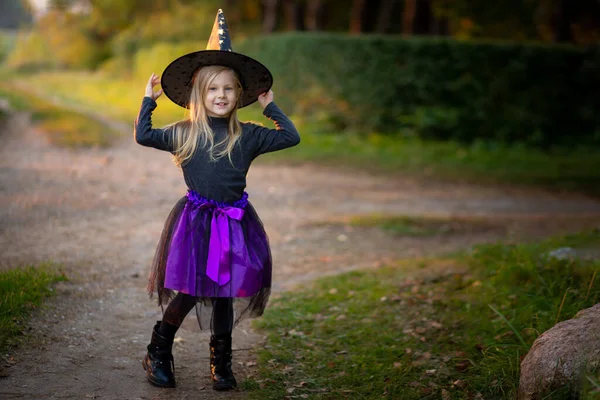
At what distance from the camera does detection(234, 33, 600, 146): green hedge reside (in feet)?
53.4

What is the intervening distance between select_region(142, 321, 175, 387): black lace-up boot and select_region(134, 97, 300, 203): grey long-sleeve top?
0.89m

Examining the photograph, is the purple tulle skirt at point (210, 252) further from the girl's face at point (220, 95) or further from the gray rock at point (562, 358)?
the gray rock at point (562, 358)

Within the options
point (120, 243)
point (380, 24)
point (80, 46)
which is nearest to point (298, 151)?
point (120, 243)

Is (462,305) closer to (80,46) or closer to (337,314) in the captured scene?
(337,314)

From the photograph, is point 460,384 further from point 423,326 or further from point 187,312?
point 187,312

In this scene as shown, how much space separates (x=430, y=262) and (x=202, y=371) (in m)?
3.33

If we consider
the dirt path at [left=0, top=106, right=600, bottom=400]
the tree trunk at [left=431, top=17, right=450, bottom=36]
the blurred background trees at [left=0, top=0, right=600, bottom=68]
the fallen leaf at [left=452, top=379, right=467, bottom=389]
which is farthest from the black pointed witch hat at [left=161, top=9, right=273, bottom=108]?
the tree trunk at [left=431, top=17, right=450, bottom=36]

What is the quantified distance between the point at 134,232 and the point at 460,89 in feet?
35.4

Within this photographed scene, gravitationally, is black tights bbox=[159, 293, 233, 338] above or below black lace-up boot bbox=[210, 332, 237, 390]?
above

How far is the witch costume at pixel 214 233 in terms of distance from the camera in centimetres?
391

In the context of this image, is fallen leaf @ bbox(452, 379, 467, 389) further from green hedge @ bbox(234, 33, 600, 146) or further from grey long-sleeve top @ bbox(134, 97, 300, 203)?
green hedge @ bbox(234, 33, 600, 146)

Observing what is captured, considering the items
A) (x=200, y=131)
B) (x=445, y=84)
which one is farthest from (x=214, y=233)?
(x=445, y=84)

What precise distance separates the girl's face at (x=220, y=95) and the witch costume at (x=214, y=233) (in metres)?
0.06

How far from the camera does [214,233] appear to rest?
12.9 ft
